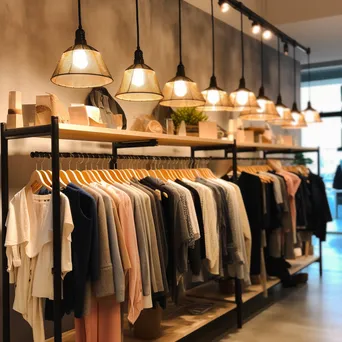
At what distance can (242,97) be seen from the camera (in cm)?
473

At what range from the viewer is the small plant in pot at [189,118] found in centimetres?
464

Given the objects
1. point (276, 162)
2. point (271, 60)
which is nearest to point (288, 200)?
point (276, 162)

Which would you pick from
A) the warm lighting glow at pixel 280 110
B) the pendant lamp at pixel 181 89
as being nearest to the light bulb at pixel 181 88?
the pendant lamp at pixel 181 89

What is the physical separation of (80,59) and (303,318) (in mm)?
3506

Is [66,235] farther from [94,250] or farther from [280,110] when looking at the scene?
[280,110]

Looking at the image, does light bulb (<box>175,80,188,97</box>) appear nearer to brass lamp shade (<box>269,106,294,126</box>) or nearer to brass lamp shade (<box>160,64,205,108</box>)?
brass lamp shade (<box>160,64,205,108</box>)

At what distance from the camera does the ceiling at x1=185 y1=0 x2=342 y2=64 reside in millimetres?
6191

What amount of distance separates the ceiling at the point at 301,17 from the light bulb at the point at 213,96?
1650 mm

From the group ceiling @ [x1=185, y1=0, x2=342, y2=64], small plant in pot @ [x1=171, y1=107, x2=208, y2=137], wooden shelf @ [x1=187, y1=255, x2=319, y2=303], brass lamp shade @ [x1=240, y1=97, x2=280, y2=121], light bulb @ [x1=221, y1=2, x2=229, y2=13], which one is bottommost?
wooden shelf @ [x1=187, y1=255, x2=319, y2=303]

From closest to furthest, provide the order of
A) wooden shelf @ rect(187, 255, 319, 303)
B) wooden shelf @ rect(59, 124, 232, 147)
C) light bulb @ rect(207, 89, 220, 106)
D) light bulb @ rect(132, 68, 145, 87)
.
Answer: wooden shelf @ rect(59, 124, 232, 147), light bulb @ rect(132, 68, 145, 87), light bulb @ rect(207, 89, 220, 106), wooden shelf @ rect(187, 255, 319, 303)

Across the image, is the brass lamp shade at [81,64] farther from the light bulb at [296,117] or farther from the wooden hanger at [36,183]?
the light bulb at [296,117]

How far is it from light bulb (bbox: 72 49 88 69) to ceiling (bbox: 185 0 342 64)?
311 cm

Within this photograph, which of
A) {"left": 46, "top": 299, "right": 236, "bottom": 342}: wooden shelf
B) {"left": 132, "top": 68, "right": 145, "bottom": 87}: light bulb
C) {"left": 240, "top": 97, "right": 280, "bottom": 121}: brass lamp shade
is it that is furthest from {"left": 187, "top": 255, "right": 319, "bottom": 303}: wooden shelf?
{"left": 132, "top": 68, "right": 145, "bottom": 87}: light bulb

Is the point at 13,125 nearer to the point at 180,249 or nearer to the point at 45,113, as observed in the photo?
the point at 45,113
